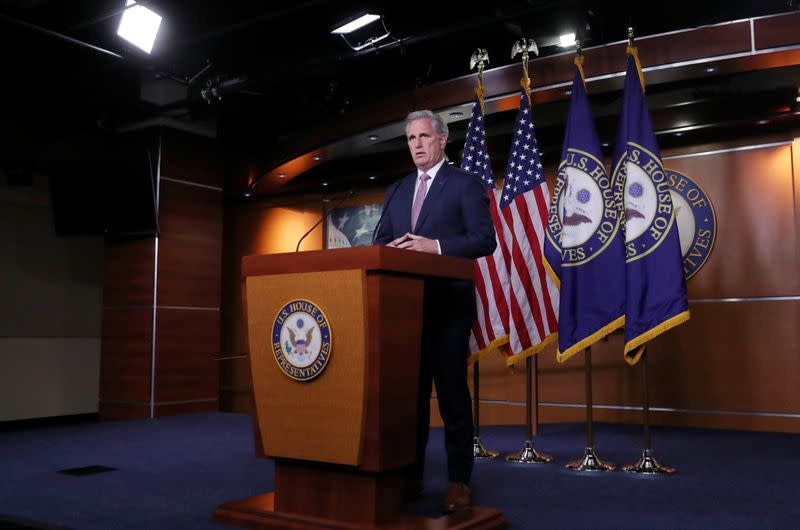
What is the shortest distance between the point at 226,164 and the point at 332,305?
610cm

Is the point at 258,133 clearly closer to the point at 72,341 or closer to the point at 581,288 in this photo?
the point at 72,341

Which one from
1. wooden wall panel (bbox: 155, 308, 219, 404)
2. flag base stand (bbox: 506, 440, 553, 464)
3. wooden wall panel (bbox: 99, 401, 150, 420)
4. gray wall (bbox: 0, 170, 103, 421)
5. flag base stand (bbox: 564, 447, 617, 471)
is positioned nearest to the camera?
flag base stand (bbox: 564, 447, 617, 471)

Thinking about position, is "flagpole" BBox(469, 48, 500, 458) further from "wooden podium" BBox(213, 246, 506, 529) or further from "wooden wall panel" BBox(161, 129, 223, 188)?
"wooden wall panel" BBox(161, 129, 223, 188)

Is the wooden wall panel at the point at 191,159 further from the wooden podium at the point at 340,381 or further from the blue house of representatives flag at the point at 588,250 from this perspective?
the wooden podium at the point at 340,381

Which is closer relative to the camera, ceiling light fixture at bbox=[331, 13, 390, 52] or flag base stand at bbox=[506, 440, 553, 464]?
flag base stand at bbox=[506, 440, 553, 464]

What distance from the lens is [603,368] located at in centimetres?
600

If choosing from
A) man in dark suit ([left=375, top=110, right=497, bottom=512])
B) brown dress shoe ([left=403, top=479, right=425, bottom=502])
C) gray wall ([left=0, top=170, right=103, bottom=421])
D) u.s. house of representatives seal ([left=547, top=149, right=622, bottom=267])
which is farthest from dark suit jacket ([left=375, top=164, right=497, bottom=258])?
gray wall ([left=0, top=170, right=103, bottom=421])

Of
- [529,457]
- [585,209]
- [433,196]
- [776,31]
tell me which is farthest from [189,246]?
[776,31]

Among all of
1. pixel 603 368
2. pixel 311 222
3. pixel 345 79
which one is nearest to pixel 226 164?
pixel 311 222

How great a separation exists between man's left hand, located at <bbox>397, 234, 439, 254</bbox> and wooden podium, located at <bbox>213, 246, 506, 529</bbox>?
0.08 m

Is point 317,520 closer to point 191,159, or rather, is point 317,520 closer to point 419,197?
point 419,197

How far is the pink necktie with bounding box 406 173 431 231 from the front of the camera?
A: 2779mm

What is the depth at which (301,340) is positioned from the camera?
233 centimetres

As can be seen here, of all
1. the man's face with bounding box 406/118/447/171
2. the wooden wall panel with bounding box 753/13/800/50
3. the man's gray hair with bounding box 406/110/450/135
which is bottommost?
the man's face with bounding box 406/118/447/171
